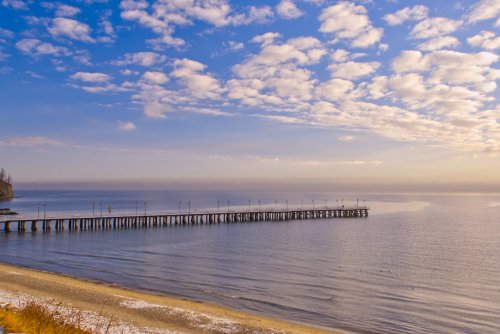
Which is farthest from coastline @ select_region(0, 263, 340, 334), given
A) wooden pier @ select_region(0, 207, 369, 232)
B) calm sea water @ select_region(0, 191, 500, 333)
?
wooden pier @ select_region(0, 207, 369, 232)

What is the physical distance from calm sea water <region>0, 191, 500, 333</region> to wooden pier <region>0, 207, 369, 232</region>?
5287mm

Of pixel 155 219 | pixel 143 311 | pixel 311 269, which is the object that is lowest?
pixel 311 269

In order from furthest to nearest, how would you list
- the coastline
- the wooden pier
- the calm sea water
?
the wooden pier → the calm sea water → the coastline

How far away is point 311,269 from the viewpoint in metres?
38.0

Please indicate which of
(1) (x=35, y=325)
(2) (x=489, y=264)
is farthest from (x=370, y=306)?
(2) (x=489, y=264)

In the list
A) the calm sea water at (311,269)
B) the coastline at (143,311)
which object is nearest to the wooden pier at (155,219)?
the calm sea water at (311,269)

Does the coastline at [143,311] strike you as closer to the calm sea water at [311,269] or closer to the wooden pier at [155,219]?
the calm sea water at [311,269]

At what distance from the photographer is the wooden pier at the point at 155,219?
69.2 meters

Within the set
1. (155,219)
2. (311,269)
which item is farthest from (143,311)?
(155,219)

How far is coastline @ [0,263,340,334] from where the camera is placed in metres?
19.5

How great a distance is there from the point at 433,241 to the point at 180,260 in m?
37.7

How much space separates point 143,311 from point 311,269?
65.2ft

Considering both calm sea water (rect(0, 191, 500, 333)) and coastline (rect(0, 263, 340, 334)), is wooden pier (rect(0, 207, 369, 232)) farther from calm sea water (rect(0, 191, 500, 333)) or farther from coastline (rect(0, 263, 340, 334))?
coastline (rect(0, 263, 340, 334))

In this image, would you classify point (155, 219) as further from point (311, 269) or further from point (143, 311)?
point (143, 311)
